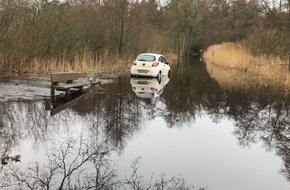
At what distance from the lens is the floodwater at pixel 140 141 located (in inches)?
265

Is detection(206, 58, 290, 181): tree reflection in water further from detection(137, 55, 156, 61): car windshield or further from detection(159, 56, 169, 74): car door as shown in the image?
detection(159, 56, 169, 74): car door

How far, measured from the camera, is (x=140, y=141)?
922 centimetres

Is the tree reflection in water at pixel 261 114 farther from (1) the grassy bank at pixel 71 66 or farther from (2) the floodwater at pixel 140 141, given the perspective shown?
(1) the grassy bank at pixel 71 66

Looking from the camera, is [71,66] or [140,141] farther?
[71,66]

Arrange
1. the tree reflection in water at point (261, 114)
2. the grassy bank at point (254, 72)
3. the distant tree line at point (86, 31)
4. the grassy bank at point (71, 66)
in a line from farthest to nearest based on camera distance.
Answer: the grassy bank at point (254, 72), the grassy bank at point (71, 66), the distant tree line at point (86, 31), the tree reflection in water at point (261, 114)

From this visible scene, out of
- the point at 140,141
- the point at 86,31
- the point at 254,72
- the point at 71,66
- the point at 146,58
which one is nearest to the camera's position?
the point at 140,141

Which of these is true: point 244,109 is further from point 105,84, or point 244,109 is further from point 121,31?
point 121,31

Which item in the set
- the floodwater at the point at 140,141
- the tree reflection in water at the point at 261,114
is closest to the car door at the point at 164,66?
the tree reflection in water at the point at 261,114

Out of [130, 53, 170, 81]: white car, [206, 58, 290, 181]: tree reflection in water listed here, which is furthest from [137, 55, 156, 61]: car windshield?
[206, 58, 290, 181]: tree reflection in water

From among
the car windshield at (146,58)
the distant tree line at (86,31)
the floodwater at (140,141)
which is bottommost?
the floodwater at (140,141)

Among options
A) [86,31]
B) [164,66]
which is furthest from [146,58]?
[86,31]

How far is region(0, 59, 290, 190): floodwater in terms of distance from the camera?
673 centimetres

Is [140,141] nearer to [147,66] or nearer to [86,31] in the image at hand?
[147,66]

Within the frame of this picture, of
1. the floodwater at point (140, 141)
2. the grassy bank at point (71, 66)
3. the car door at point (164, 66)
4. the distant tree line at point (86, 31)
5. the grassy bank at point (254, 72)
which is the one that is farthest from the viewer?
the car door at point (164, 66)
